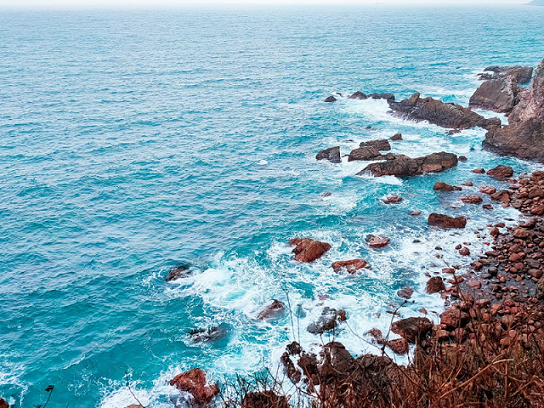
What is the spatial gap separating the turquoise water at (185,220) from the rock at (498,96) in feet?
28.1

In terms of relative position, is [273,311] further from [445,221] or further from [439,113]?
[439,113]

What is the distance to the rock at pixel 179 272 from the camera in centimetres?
3262

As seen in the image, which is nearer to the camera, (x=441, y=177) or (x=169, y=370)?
(x=169, y=370)

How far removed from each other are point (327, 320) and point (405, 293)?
5708 mm

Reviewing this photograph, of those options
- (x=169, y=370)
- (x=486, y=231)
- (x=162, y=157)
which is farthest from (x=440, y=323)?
(x=162, y=157)

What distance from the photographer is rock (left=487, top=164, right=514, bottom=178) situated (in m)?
42.3

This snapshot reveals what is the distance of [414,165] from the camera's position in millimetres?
45031

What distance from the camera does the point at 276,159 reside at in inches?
2073

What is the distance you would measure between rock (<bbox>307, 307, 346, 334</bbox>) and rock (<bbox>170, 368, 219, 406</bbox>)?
702 centimetres

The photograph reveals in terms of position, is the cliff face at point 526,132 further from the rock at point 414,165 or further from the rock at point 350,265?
the rock at point 350,265

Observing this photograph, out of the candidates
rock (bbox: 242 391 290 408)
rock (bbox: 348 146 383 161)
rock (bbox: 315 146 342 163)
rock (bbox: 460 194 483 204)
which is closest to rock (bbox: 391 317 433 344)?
rock (bbox: 242 391 290 408)

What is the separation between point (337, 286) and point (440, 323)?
7245 millimetres

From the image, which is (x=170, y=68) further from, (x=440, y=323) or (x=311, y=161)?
(x=440, y=323)

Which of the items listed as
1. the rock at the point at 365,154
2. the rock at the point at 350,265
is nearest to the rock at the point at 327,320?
the rock at the point at 350,265
